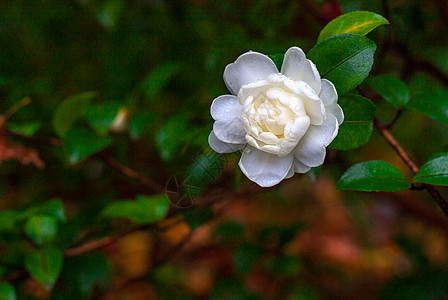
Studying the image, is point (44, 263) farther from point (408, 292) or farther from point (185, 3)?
point (408, 292)

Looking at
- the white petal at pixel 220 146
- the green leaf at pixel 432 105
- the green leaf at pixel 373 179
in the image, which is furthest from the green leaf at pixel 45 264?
the green leaf at pixel 432 105

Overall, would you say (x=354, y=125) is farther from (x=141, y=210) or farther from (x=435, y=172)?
(x=141, y=210)

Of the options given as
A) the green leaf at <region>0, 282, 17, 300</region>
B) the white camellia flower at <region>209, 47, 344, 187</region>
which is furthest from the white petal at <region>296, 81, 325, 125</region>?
the green leaf at <region>0, 282, 17, 300</region>

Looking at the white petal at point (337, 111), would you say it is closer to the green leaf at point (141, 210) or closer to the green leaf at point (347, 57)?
the green leaf at point (347, 57)

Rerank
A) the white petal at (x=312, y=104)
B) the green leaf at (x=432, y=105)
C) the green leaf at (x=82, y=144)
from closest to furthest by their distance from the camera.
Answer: the white petal at (x=312, y=104) < the green leaf at (x=432, y=105) < the green leaf at (x=82, y=144)

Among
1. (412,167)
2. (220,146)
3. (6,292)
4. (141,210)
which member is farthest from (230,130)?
(6,292)
